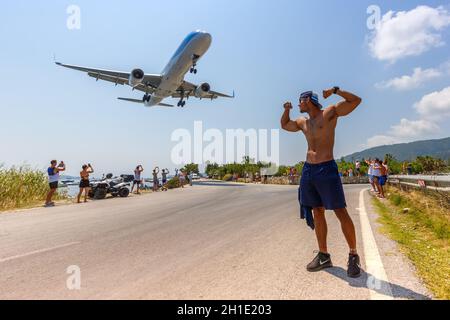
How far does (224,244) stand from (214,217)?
3.10 meters

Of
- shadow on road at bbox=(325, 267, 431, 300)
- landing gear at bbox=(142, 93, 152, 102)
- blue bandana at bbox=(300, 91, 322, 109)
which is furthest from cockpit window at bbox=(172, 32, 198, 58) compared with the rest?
shadow on road at bbox=(325, 267, 431, 300)

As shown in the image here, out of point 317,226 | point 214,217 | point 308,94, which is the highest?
point 308,94

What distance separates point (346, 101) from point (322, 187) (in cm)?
96

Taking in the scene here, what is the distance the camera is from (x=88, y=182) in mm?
14414

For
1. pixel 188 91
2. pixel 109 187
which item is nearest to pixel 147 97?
pixel 188 91

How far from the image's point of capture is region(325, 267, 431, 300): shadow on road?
8.82 ft

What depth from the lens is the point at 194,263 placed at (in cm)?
371

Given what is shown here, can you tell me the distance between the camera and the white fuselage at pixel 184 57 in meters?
25.2

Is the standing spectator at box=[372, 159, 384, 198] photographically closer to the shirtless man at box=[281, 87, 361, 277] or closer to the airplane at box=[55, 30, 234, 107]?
the shirtless man at box=[281, 87, 361, 277]

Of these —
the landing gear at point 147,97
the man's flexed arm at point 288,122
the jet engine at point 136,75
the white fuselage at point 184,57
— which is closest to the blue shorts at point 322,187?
the man's flexed arm at point 288,122

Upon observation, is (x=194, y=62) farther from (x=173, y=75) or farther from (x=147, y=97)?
(x=147, y=97)

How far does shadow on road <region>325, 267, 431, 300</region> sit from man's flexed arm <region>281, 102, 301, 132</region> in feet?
5.55

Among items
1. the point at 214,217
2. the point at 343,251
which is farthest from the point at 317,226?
the point at 214,217
